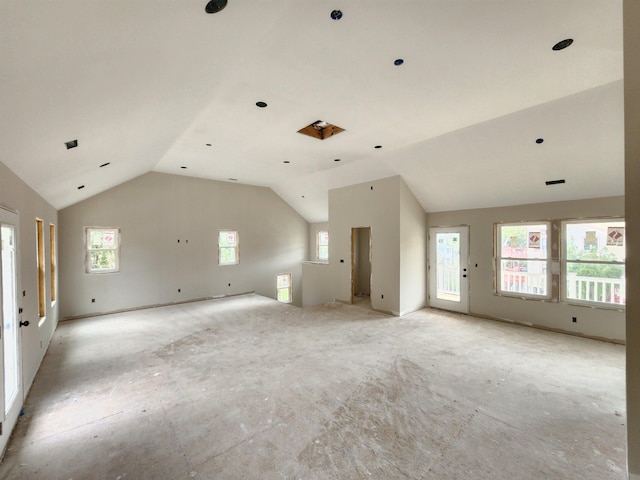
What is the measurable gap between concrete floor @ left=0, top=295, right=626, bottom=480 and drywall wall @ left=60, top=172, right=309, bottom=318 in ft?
5.72

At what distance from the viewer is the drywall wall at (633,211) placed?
5.20 ft

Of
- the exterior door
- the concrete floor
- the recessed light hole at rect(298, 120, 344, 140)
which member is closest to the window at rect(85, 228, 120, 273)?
the concrete floor

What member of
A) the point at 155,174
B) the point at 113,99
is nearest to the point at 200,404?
the point at 113,99

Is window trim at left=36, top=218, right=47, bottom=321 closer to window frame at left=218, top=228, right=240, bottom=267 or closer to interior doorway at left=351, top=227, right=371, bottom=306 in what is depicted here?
window frame at left=218, top=228, right=240, bottom=267

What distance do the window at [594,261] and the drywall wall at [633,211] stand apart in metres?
3.93

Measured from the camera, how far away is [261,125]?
162 inches

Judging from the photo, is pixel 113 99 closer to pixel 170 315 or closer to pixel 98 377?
pixel 98 377

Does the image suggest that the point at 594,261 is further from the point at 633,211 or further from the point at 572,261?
the point at 633,211

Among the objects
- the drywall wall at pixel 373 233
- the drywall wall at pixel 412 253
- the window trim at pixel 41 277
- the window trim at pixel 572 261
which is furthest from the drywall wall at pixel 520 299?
the window trim at pixel 41 277

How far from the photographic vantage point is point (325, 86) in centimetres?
300

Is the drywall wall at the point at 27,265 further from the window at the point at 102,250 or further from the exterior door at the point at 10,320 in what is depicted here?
the window at the point at 102,250

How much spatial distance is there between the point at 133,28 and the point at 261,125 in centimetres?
267

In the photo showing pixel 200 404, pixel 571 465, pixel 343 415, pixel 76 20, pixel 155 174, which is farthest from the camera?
pixel 155 174

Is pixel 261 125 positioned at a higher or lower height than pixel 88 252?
higher
